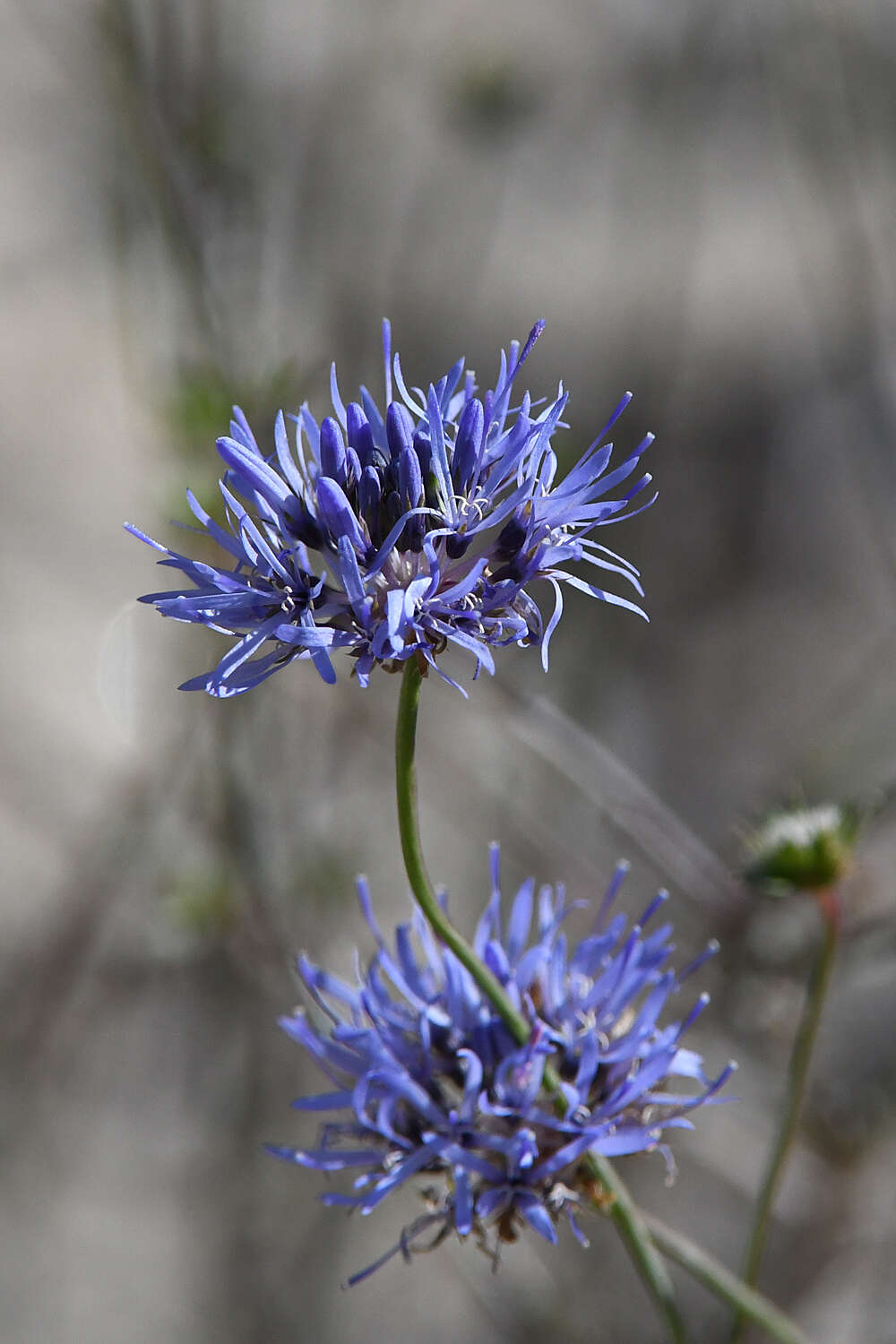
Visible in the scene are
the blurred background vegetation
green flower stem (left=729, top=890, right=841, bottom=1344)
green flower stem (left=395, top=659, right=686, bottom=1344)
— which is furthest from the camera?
the blurred background vegetation

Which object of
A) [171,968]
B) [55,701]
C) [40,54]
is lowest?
[171,968]

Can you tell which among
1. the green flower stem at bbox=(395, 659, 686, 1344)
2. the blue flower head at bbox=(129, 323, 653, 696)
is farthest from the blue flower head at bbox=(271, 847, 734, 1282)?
the blue flower head at bbox=(129, 323, 653, 696)

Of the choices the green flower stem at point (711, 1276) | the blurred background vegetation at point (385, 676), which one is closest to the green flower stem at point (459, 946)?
the green flower stem at point (711, 1276)

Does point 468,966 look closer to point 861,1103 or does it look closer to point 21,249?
point 861,1103

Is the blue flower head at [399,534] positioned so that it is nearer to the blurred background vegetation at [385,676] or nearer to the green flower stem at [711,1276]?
the green flower stem at [711,1276]

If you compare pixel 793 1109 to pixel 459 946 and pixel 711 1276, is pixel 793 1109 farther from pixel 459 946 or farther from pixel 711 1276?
pixel 459 946

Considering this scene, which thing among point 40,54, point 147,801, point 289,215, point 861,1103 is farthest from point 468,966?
point 40,54

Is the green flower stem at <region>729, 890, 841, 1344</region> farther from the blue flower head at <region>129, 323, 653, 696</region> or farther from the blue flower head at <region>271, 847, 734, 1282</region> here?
the blue flower head at <region>129, 323, 653, 696</region>
